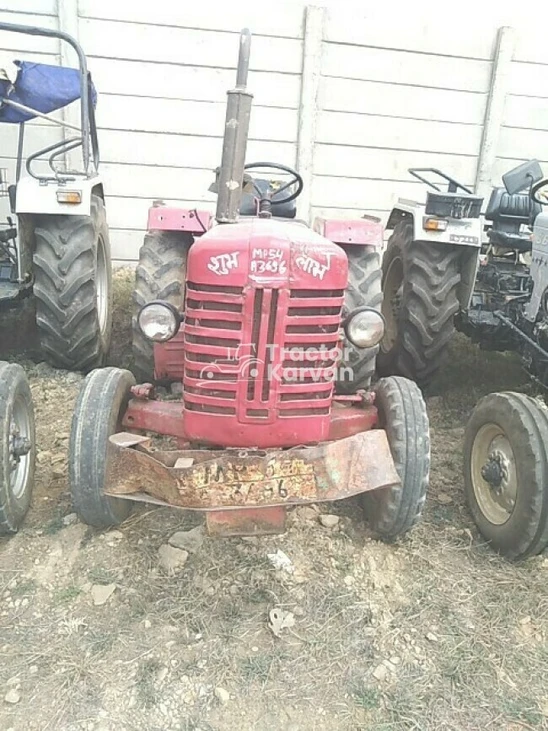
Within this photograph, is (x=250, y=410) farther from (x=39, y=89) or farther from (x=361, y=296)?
(x=39, y=89)

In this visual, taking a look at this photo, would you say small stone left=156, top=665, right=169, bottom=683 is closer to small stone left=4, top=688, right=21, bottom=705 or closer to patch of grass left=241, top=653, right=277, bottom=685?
patch of grass left=241, top=653, right=277, bottom=685

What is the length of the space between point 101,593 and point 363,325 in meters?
1.42

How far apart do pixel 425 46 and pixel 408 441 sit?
4.93 metres

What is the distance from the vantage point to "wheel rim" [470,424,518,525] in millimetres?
2873

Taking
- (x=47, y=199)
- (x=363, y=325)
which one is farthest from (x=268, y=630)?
(x=47, y=199)

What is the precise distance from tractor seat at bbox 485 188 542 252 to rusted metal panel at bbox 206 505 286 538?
3036 mm

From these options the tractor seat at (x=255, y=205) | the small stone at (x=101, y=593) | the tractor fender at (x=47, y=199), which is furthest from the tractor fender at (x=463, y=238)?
the small stone at (x=101, y=593)

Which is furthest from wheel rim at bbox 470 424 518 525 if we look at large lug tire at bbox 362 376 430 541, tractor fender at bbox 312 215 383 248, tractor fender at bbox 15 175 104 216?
tractor fender at bbox 15 175 104 216

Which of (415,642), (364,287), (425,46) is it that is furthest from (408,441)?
(425,46)

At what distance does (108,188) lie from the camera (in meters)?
6.13

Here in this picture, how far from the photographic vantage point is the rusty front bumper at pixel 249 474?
226 cm

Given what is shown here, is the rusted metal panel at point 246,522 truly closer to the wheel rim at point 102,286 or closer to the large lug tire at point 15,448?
the large lug tire at point 15,448

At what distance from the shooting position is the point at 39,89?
167 inches

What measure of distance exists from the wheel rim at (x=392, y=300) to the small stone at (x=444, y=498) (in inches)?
60.8
